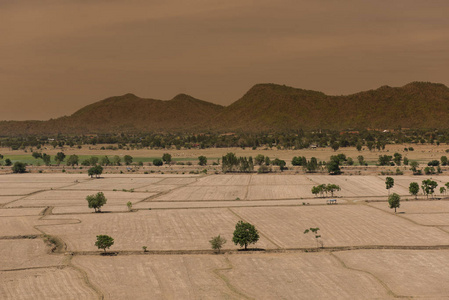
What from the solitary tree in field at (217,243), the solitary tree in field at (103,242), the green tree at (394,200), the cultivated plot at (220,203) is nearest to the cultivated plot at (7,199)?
the cultivated plot at (220,203)

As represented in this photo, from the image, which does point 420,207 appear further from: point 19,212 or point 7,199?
point 7,199

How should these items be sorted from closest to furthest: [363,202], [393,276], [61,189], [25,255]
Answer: [393,276]
[25,255]
[363,202]
[61,189]

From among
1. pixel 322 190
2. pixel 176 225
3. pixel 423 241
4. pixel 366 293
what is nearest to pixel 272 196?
pixel 322 190

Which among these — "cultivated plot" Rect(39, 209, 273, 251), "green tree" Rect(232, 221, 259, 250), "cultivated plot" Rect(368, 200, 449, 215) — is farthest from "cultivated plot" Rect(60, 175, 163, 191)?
"green tree" Rect(232, 221, 259, 250)

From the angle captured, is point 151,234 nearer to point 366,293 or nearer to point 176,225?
point 176,225

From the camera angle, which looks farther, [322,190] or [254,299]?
[322,190]

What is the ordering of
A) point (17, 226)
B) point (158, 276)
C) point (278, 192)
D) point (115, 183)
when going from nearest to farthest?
point (158, 276) < point (17, 226) < point (278, 192) < point (115, 183)

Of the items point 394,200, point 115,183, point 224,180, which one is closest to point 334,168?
point 224,180

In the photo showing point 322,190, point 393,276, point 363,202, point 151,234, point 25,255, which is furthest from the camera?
point 322,190
